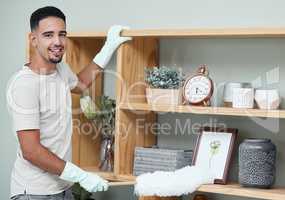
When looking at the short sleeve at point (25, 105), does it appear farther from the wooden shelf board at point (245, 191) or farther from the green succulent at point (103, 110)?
the wooden shelf board at point (245, 191)

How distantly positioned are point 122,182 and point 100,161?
41 centimetres

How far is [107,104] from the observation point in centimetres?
273

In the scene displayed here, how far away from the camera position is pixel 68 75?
2.56m

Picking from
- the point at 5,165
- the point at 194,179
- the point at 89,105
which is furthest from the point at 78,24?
the point at 194,179

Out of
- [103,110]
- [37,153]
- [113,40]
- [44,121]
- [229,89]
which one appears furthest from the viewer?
[103,110]

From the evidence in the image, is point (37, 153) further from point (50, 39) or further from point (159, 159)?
point (159, 159)

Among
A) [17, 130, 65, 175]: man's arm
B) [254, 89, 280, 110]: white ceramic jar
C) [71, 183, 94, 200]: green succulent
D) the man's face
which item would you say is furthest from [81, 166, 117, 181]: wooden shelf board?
[254, 89, 280, 110]: white ceramic jar

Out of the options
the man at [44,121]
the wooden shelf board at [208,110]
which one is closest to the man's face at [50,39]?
the man at [44,121]

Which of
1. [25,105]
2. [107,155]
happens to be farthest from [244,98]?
[25,105]

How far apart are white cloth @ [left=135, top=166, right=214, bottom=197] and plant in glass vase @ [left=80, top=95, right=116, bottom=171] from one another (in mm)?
350

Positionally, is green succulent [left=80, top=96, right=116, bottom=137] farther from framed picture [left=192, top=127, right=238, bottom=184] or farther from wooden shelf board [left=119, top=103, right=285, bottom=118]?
framed picture [left=192, top=127, right=238, bottom=184]

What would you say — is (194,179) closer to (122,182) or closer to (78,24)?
(122,182)

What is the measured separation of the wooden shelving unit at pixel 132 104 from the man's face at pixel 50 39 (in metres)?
0.29

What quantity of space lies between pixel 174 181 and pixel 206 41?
2.23 feet
